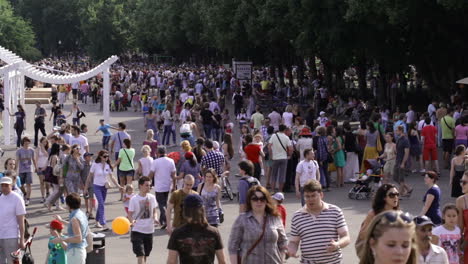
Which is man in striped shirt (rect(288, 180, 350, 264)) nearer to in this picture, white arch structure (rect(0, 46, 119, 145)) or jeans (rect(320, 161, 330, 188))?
jeans (rect(320, 161, 330, 188))

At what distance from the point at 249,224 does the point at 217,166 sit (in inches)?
326

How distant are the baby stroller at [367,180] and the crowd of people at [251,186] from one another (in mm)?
168

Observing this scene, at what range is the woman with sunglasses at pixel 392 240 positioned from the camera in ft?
16.1

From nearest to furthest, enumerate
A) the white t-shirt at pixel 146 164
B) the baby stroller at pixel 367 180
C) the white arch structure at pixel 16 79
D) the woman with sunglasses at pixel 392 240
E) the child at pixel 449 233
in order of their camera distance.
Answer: the woman with sunglasses at pixel 392 240, the child at pixel 449 233, the white t-shirt at pixel 146 164, the baby stroller at pixel 367 180, the white arch structure at pixel 16 79

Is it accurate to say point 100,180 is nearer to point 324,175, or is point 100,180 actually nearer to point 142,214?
point 142,214

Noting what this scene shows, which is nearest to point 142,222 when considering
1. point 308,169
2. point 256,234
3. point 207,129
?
point 256,234

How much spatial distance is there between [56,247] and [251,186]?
2663mm

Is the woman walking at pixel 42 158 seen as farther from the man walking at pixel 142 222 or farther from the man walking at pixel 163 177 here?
the man walking at pixel 142 222

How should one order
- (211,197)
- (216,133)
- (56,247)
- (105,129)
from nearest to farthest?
(56,247) → (211,197) → (105,129) → (216,133)

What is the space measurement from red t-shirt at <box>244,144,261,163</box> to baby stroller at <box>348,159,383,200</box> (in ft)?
6.70

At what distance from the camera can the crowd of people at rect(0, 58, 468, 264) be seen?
28.4 ft

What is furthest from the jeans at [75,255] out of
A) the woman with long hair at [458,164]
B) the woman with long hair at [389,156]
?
the woman with long hair at [389,156]

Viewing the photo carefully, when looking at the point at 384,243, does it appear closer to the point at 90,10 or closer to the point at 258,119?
the point at 258,119

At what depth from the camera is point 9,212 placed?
11.9m
